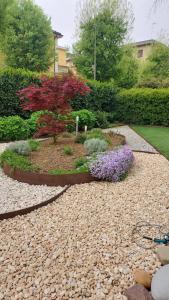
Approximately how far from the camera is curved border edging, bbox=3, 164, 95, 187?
4965mm

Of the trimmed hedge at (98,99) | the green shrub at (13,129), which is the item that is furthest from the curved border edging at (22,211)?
the trimmed hedge at (98,99)

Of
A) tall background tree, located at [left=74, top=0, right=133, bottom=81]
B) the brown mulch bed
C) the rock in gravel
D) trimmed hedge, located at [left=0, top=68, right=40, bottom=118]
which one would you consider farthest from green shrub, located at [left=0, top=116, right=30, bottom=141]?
tall background tree, located at [left=74, top=0, right=133, bottom=81]

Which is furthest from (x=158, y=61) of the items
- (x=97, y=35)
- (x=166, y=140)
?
(x=166, y=140)

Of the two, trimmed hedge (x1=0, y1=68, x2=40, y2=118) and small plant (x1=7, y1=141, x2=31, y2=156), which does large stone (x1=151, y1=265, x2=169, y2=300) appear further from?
trimmed hedge (x1=0, y1=68, x2=40, y2=118)

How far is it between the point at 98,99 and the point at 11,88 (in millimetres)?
4669

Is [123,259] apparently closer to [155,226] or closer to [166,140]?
[155,226]

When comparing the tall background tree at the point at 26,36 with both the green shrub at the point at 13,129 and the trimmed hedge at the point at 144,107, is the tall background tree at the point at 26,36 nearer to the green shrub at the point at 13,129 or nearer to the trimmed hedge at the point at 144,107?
the trimmed hedge at the point at 144,107

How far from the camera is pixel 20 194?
455cm

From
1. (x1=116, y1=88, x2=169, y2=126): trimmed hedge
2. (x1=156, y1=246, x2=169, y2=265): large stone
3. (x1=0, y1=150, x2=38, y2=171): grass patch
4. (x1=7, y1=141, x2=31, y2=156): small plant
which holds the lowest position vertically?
(x1=156, y1=246, x2=169, y2=265): large stone

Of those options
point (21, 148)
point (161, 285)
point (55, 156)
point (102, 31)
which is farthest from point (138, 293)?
point (102, 31)

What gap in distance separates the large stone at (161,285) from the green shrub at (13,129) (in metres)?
7.27

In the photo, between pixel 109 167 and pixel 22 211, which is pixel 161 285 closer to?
pixel 22 211

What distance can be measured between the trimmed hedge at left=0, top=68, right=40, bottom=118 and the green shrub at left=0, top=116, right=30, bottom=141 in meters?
2.06

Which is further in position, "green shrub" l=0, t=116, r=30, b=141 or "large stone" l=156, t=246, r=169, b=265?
"green shrub" l=0, t=116, r=30, b=141
